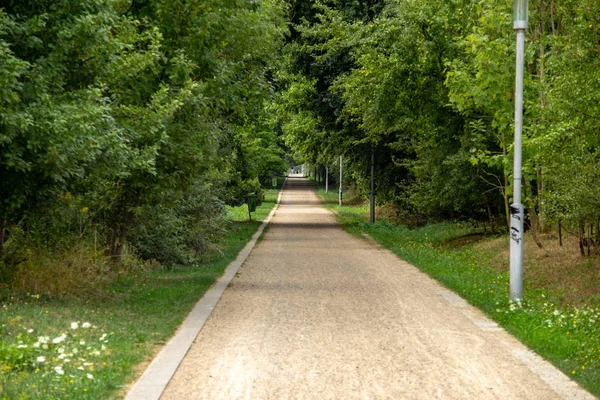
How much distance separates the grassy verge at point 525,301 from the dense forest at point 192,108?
1.39 m

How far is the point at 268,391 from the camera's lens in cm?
793

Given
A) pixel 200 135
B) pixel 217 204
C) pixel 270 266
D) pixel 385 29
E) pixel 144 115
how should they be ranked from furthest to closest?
pixel 385 29 < pixel 217 204 < pixel 270 266 < pixel 200 135 < pixel 144 115

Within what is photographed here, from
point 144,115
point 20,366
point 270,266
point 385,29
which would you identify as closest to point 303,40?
point 385,29

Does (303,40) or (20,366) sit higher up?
(303,40)

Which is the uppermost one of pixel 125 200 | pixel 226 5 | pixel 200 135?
pixel 226 5

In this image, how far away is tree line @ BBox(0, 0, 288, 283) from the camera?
11328 mm

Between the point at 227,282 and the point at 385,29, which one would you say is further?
the point at 385,29

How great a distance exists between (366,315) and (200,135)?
196 inches

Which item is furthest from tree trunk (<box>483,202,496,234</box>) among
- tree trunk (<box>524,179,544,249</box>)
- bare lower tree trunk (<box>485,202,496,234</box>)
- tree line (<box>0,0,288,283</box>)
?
tree line (<box>0,0,288,283</box>)

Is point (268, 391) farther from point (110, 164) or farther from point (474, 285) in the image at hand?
point (474, 285)

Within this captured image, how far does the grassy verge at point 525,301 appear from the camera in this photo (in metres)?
9.66

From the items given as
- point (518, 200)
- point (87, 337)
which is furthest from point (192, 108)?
point (87, 337)

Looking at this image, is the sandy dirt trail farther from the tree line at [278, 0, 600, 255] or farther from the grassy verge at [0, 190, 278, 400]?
the tree line at [278, 0, 600, 255]

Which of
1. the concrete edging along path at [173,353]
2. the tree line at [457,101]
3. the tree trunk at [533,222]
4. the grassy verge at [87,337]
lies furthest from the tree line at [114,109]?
the tree trunk at [533,222]
